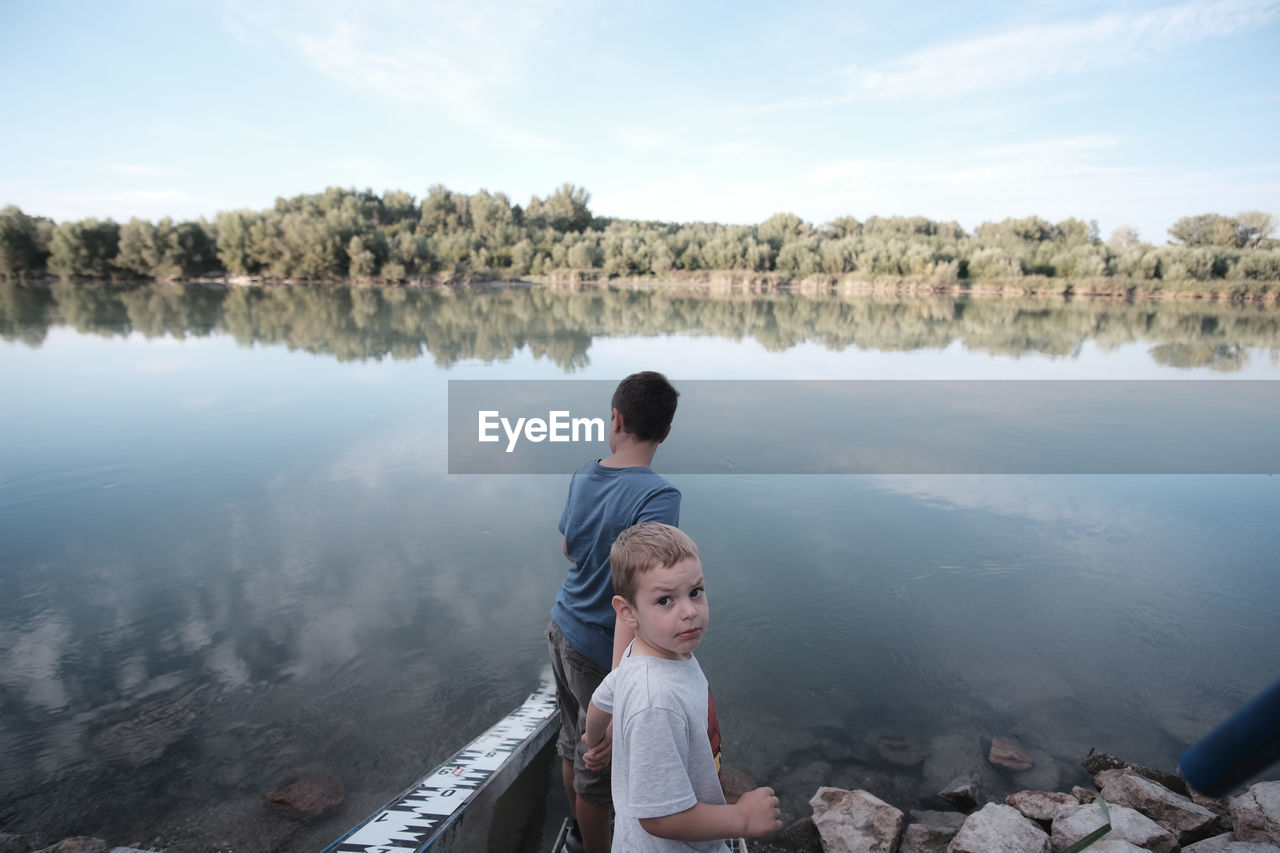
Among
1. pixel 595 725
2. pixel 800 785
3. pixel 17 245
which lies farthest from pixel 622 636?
pixel 17 245

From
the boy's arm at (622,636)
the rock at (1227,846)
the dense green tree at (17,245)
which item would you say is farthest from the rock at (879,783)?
the dense green tree at (17,245)

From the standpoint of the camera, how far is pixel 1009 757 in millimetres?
3490

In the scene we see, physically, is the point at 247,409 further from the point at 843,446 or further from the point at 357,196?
the point at 357,196

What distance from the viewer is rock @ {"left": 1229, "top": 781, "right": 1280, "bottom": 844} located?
8.77ft

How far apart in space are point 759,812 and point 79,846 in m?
2.85

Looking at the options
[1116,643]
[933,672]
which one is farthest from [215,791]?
[1116,643]

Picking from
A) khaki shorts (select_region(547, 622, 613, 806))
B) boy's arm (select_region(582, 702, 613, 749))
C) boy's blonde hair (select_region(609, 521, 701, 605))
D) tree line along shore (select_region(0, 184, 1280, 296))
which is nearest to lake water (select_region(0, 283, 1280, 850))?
khaki shorts (select_region(547, 622, 613, 806))

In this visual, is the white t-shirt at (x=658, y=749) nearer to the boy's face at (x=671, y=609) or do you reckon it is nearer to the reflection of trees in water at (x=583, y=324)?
the boy's face at (x=671, y=609)

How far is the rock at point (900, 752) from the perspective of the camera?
3.47m

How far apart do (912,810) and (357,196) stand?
9350 centimetres

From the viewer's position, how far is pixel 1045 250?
59.8m

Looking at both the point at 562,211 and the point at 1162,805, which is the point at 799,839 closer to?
the point at 1162,805

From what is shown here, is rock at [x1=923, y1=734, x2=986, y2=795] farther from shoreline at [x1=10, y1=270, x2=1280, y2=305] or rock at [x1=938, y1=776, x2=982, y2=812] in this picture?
shoreline at [x1=10, y1=270, x2=1280, y2=305]

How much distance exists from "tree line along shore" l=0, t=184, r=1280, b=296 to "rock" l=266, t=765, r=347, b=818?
178 ft
